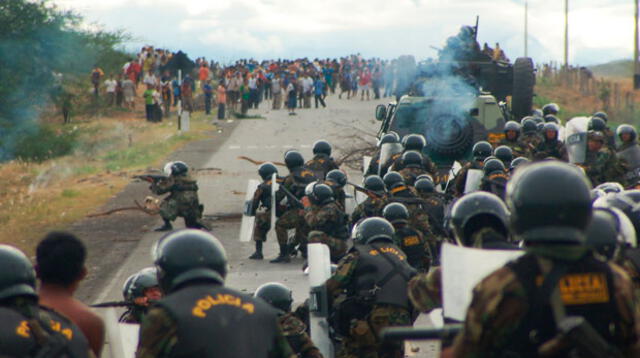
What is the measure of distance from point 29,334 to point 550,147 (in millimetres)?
12299

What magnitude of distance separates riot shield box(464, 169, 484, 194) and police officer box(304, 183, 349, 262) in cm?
168

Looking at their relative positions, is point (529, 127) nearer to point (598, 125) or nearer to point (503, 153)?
point (598, 125)

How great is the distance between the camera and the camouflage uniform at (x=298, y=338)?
19.5ft

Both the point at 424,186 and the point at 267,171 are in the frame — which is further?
the point at 267,171

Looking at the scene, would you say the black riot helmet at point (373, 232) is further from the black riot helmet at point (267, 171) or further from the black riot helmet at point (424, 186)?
the black riot helmet at point (267, 171)

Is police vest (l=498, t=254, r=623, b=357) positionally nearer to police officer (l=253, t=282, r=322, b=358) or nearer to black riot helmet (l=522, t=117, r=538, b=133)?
police officer (l=253, t=282, r=322, b=358)

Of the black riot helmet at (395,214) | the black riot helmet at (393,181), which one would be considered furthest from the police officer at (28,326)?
the black riot helmet at (393,181)

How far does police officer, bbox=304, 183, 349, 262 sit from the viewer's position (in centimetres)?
1152

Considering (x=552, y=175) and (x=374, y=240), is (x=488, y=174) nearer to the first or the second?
(x=374, y=240)

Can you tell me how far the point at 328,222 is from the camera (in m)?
11.7

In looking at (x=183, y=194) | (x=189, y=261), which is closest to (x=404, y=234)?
(x=189, y=261)

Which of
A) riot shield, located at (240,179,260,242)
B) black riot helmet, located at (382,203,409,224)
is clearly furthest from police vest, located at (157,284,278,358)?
riot shield, located at (240,179,260,242)

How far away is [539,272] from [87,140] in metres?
33.9

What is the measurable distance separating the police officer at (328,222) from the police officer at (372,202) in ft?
0.57
